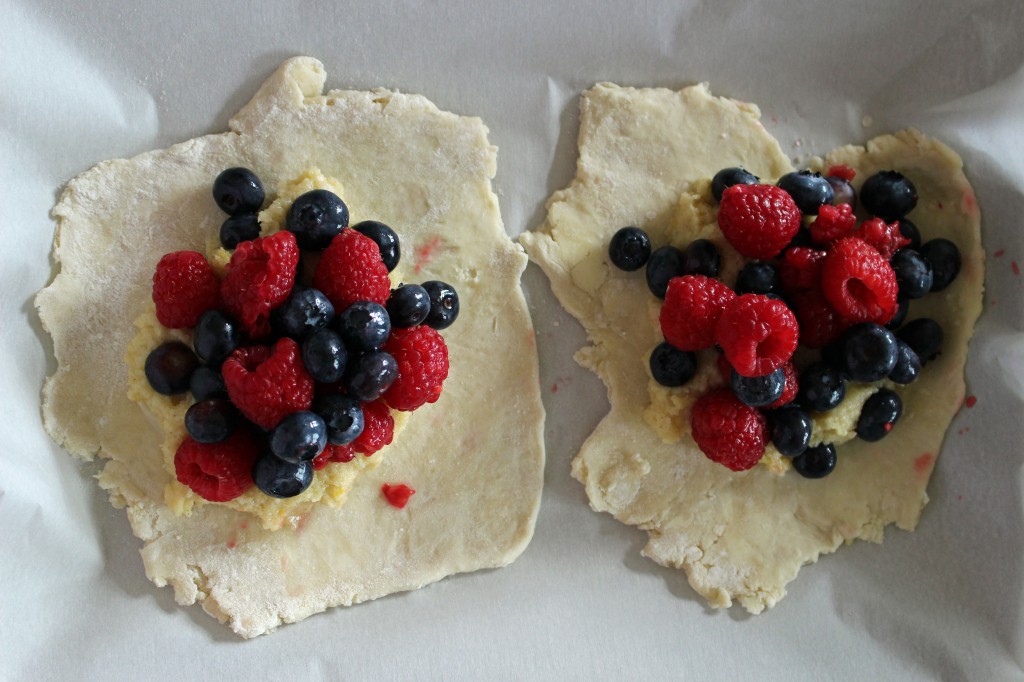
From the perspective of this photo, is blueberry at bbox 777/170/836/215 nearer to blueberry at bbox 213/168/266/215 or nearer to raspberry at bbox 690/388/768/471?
raspberry at bbox 690/388/768/471

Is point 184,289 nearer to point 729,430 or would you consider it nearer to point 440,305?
point 440,305

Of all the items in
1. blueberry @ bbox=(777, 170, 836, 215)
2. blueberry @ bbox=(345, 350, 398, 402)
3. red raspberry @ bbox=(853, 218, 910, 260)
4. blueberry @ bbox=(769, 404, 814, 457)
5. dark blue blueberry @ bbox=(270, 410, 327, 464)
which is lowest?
dark blue blueberry @ bbox=(270, 410, 327, 464)

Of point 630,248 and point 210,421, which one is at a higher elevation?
point 630,248

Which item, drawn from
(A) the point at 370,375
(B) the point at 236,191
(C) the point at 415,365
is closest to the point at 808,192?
(C) the point at 415,365

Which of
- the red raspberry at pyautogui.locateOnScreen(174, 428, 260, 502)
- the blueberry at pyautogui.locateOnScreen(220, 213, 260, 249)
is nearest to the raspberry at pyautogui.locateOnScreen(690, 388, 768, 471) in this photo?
the red raspberry at pyautogui.locateOnScreen(174, 428, 260, 502)

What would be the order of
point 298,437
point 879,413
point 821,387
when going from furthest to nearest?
point 879,413, point 821,387, point 298,437

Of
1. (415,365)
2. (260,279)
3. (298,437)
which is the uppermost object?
(260,279)
